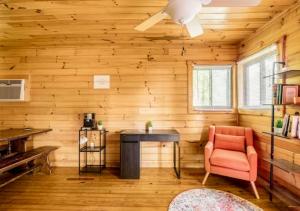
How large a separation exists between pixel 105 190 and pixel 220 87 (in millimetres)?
2806

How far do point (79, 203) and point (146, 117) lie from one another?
75.2 inches

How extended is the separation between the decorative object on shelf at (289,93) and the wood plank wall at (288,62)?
18 centimetres

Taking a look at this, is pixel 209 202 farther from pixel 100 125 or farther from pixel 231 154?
pixel 100 125

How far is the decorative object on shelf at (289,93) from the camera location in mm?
2350

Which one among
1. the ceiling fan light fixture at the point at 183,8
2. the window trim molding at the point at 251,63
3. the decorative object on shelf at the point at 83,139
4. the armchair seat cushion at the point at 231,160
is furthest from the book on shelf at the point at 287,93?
the decorative object on shelf at the point at 83,139

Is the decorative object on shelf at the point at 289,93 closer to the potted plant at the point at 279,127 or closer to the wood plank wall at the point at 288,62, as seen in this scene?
the wood plank wall at the point at 288,62

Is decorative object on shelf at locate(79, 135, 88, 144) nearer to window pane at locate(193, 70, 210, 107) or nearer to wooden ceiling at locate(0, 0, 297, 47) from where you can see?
wooden ceiling at locate(0, 0, 297, 47)

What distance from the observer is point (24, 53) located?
13.4 feet

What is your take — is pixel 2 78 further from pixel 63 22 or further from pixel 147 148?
pixel 147 148

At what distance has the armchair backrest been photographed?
3355 mm

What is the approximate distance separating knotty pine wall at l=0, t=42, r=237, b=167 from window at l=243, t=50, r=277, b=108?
399 mm

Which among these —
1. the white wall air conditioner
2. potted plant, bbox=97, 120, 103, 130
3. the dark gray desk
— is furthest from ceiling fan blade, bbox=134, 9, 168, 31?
the white wall air conditioner

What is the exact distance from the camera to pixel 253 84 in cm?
365

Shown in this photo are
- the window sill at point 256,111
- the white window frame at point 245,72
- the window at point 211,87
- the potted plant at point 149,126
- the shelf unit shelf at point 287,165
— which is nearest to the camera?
the shelf unit shelf at point 287,165
